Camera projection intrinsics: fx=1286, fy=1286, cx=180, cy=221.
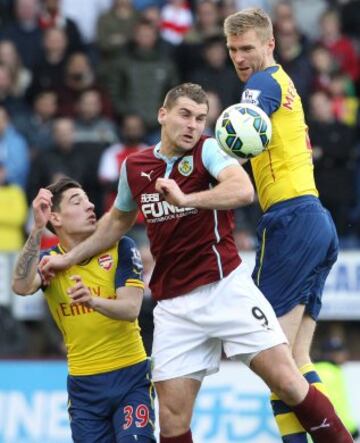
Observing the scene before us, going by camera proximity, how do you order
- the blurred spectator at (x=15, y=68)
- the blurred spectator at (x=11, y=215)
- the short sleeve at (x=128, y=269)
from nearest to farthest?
1. the short sleeve at (x=128, y=269)
2. the blurred spectator at (x=11, y=215)
3. the blurred spectator at (x=15, y=68)

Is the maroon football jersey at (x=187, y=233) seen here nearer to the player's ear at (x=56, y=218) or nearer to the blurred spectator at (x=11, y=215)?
the player's ear at (x=56, y=218)

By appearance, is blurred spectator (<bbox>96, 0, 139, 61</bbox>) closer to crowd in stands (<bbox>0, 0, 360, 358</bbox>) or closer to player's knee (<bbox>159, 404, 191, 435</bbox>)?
crowd in stands (<bbox>0, 0, 360, 358</bbox>)

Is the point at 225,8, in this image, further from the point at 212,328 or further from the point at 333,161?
the point at 212,328

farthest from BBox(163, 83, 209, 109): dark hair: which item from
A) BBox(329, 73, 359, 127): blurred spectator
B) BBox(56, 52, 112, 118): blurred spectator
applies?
BBox(329, 73, 359, 127): blurred spectator

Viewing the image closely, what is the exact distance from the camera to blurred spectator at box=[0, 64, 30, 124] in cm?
1497

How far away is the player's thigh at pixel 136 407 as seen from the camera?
25.7 feet

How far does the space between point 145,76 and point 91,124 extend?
98 cm

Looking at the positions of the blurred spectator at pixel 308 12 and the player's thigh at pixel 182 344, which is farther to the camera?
the blurred spectator at pixel 308 12

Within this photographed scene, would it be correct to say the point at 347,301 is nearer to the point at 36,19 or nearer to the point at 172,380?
the point at 36,19

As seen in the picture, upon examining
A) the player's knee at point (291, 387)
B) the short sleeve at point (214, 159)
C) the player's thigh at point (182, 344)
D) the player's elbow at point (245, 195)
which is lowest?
the player's knee at point (291, 387)

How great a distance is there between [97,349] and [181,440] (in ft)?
2.84

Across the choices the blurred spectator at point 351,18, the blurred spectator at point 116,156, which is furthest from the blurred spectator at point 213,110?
the blurred spectator at point 351,18

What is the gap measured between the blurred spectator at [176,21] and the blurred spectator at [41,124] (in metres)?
2.15

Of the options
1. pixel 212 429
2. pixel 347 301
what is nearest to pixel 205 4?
pixel 347 301
